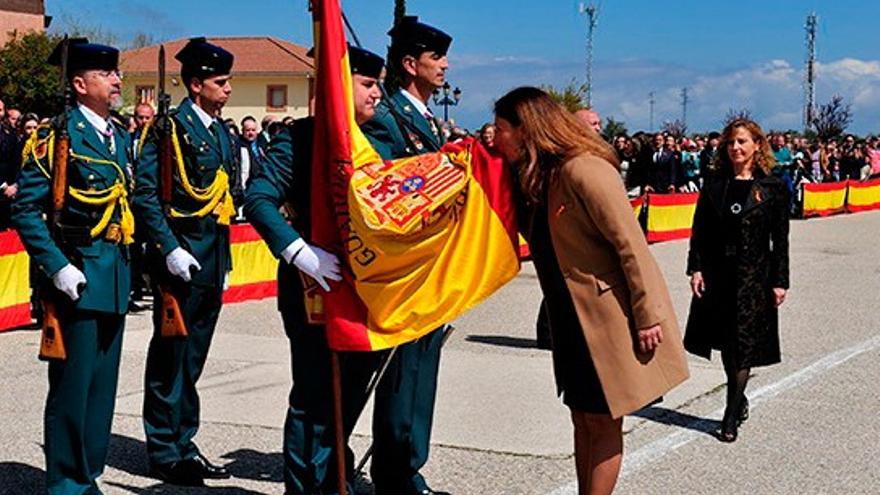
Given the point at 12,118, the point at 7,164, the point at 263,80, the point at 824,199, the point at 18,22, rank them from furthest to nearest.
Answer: the point at 263,80 → the point at 18,22 → the point at 824,199 → the point at 12,118 → the point at 7,164

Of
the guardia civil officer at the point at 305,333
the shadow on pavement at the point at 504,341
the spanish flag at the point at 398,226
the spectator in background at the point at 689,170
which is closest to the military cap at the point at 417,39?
the guardia civil officer at the point at 305,333

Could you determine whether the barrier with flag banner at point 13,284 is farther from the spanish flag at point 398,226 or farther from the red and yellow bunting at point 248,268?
the spanish flag at point 398,226

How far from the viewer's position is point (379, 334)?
499 cm

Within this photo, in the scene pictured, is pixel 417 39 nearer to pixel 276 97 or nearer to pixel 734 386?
pixel 734 386

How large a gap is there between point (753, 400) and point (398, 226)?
4220 millimetres

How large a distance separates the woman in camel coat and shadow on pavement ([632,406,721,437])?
256cm

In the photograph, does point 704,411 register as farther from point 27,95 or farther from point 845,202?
point 27,95

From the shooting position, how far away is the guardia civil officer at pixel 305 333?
526 cm

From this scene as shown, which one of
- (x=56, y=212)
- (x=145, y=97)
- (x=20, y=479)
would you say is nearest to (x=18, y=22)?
(x=145, y=97)

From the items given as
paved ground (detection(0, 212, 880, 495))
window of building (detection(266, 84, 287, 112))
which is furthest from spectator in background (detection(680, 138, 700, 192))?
window of building (detection(266, 84, 287, 112))

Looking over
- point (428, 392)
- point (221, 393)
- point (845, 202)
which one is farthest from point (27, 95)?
point (428, 392)

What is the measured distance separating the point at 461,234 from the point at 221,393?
145 inches

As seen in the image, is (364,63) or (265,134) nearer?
(364,63)

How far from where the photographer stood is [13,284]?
35.9 feet
